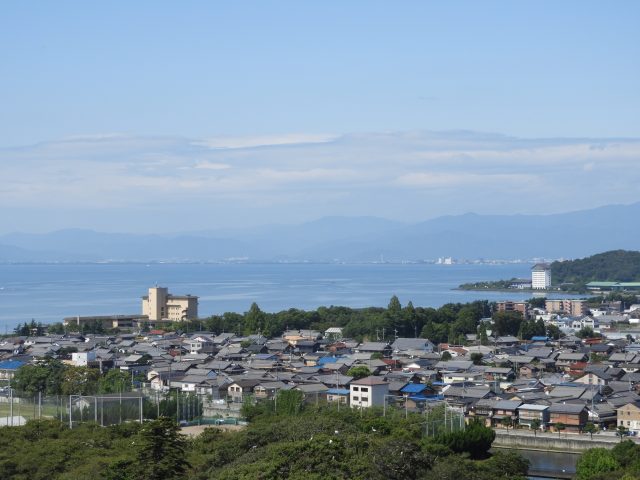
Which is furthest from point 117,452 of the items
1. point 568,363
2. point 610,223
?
point 610,223

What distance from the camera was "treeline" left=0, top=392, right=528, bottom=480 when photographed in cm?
797

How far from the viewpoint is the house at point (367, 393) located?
1656 centimetres

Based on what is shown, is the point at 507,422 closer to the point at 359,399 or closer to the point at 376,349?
the point at 359,399

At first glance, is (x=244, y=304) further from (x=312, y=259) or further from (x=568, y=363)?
(x=312, y=259)

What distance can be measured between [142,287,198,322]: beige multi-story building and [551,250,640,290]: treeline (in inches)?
1230

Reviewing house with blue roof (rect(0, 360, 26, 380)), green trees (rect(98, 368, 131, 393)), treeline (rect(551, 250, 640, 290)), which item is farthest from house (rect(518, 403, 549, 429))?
treeline (rect(551, 250, 640, 290))

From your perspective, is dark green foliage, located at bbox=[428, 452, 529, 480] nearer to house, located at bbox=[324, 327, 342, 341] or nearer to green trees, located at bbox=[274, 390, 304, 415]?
green trees, located at bbox=[274, 390, 304, 415]

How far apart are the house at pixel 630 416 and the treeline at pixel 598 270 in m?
42.8

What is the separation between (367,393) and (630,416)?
4358 millimetres

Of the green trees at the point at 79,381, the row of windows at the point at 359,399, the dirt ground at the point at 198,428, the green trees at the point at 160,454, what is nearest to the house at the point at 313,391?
the row of windows at the point at 359,399

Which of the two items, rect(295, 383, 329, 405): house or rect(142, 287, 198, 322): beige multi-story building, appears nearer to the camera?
rect(295, 383, 329, 405): house

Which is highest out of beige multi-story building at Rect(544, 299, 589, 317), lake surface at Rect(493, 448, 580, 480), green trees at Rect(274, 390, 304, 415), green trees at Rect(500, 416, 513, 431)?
beige multi-story building at Rect(544, 299, 589, 317)

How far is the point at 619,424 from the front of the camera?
1527cm

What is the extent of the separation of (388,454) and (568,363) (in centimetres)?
1455
